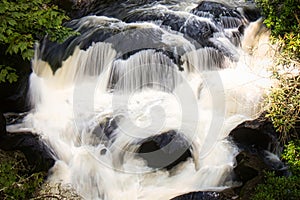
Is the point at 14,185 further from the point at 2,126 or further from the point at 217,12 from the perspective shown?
the point at 217,12

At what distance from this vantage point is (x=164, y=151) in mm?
5219

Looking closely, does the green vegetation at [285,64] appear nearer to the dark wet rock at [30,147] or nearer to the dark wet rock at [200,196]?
the dark wet rock at [200,196]

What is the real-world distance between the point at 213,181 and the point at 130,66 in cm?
243

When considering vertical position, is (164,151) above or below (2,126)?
below

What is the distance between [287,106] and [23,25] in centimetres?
318

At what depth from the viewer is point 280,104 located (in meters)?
4.76

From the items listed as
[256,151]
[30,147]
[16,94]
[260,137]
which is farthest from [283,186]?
[16,94]

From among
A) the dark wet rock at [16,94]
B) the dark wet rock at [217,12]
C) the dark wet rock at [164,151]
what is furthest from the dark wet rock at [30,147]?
the dark wet rock at [217,12]

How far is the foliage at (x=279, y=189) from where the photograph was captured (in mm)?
4145

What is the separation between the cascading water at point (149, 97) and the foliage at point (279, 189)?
0.70 meters

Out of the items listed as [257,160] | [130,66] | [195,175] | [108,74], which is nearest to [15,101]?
[108,74]

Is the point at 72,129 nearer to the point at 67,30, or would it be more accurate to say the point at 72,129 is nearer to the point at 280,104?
the point at 67,30

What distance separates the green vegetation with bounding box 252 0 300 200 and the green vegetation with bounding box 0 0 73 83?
2.70 m

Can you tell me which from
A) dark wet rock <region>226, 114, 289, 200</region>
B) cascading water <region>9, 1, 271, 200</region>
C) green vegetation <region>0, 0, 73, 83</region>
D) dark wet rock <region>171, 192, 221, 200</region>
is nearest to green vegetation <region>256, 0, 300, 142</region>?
dark wet rock <region>226, 114, 289, 200</region>
